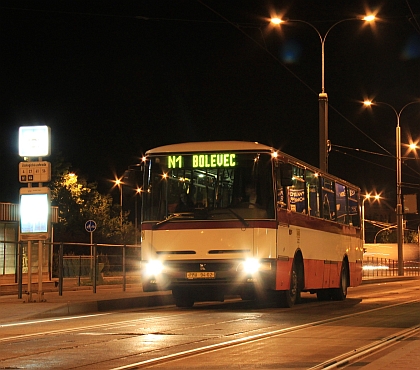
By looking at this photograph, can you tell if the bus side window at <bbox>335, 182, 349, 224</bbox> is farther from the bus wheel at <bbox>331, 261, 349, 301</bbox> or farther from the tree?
the tree

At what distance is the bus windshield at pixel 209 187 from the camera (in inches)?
756

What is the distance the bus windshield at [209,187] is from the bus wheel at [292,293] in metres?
2.38

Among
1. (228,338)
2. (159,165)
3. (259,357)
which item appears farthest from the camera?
(159,165)

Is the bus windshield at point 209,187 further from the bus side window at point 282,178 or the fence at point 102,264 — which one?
the fence at point 102,264

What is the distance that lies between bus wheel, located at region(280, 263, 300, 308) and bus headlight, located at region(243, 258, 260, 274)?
174 cm

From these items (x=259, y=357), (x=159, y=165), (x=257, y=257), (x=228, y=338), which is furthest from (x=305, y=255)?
(x=259, y=357)

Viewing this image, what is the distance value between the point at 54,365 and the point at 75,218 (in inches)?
2447

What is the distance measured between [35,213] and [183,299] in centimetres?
419

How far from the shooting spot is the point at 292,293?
21000 millimetres

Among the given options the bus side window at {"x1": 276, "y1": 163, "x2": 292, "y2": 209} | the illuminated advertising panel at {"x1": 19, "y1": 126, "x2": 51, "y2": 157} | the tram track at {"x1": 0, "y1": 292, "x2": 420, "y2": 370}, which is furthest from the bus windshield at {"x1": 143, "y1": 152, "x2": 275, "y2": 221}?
the illuminated advertising panel at {"x1": 19, "y1": 126, "x2": 51, "y2": 157}

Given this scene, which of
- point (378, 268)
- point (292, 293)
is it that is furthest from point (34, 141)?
point (378, 268)

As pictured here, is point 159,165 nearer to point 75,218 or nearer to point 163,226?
point 163,226

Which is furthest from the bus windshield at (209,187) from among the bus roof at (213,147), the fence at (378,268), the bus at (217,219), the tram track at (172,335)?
the fence at (378,268)

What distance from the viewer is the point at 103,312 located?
65.4ft
